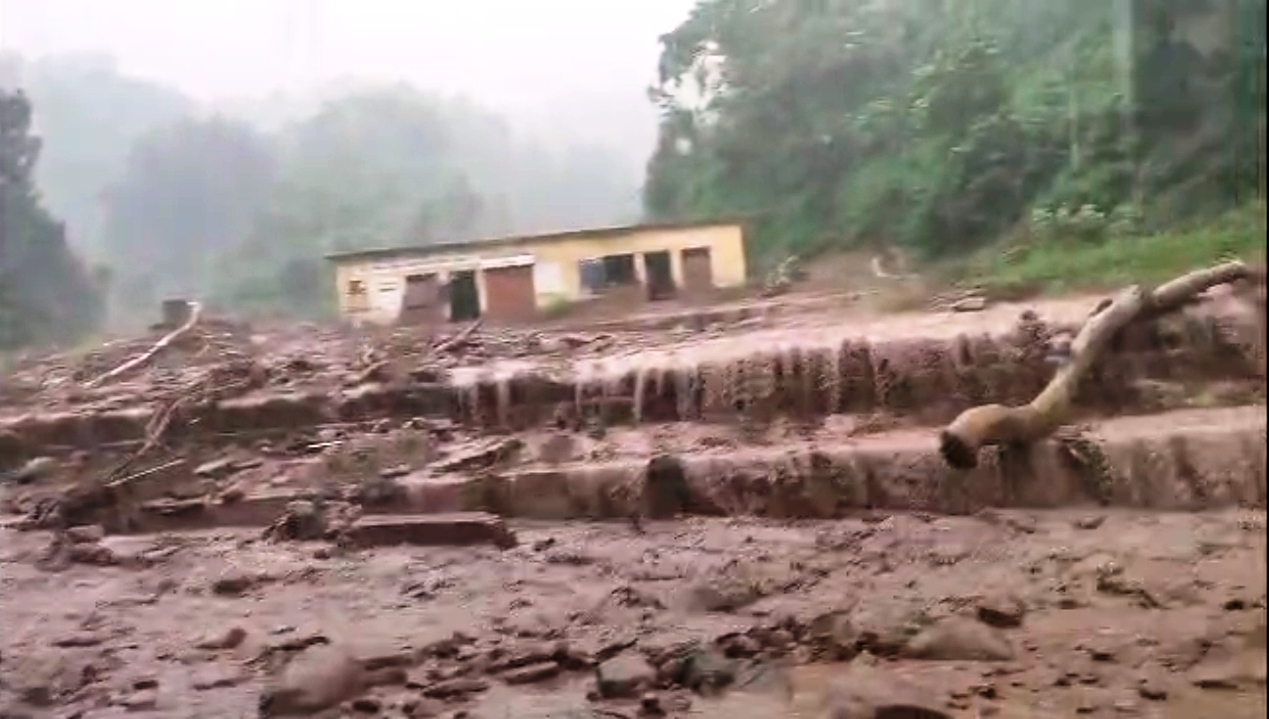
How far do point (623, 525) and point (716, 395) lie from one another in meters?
0.28

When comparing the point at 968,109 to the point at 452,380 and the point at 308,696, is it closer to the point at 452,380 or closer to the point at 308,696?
the point at 452,380

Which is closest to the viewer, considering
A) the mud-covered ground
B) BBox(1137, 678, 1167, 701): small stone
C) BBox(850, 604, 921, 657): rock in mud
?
BBox(1137, 678, 1167, 701): small stone

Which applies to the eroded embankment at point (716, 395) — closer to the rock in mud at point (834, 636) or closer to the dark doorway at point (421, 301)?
the dark doorway at point (421, 301)

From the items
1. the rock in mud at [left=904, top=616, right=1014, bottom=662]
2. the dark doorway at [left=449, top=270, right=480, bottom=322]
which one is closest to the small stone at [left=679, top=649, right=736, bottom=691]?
the rock in mud at [left=904, top=616, right=1014, bottom=662]

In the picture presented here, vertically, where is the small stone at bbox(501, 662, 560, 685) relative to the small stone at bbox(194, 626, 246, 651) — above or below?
below

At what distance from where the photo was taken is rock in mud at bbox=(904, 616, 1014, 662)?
1.88m

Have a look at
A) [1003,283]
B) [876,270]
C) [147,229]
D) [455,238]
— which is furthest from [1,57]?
[1003,283]

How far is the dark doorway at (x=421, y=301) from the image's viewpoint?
223 centimetres

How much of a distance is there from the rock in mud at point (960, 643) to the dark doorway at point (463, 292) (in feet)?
2.88

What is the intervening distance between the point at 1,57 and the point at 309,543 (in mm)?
981

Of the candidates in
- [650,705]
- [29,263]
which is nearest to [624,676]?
[650,705]

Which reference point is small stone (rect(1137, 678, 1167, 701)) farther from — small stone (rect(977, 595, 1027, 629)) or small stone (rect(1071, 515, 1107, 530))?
small stone (rect(1071, 515, 1107, 530))

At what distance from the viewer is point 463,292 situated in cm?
225

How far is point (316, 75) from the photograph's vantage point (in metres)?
2.33
